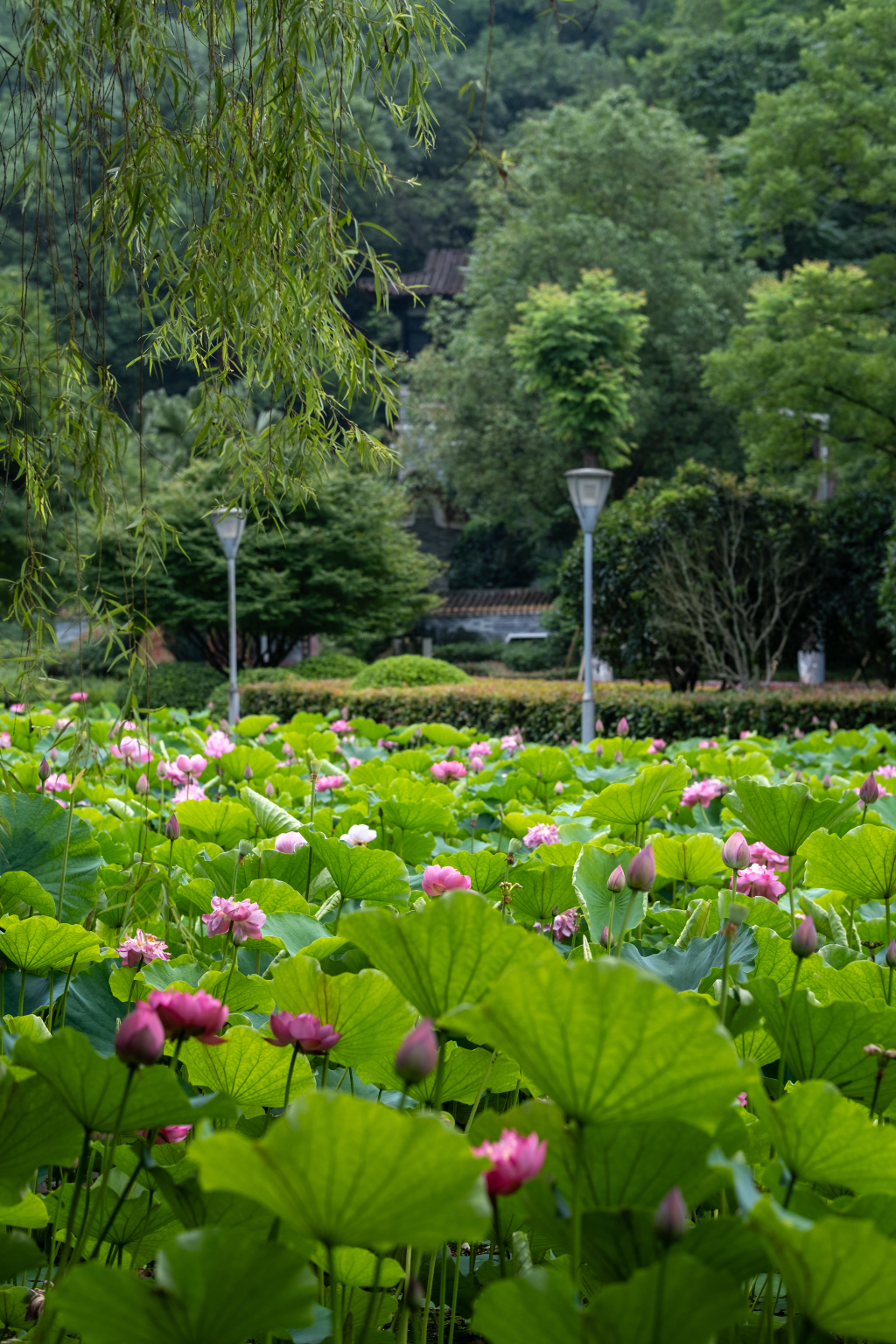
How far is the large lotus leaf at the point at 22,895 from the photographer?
1.23m

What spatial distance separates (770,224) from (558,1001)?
1567 centimetres

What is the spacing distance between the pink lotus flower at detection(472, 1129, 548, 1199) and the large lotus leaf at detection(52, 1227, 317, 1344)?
4.2 inches

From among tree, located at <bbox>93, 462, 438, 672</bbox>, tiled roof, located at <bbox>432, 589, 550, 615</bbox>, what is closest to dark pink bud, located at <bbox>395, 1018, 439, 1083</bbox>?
tree, located at <bbox>93, 462, 438, 672</bbox>

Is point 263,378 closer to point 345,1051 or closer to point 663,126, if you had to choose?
point 345,1051

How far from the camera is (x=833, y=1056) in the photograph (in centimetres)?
85

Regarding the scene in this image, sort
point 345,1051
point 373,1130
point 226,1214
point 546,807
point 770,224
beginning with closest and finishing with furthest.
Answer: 1. point 373,1130
2. point 226,1214
3. point 345,1051
4. point 546,807
5. point 770,224

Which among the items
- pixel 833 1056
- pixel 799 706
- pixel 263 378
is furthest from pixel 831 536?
pixel 833 1056

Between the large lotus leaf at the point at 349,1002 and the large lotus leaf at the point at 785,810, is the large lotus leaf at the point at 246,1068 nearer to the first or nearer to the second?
the large lotus leaf at the point at 349,1002

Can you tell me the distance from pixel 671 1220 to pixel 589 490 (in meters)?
7.63

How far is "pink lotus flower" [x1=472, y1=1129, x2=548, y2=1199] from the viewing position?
22.9 inches

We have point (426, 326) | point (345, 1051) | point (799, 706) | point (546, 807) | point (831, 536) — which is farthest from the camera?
point (426, 326)

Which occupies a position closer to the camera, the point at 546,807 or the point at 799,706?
the point at 546,807

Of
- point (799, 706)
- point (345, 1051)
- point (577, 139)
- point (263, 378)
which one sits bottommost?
point (799, 706)

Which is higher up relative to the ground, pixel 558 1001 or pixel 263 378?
pixel 263 378
